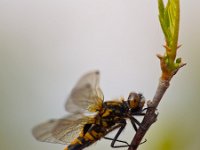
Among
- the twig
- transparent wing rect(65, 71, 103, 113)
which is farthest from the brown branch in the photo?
transparent wing rect(65, 71, 103, 113)

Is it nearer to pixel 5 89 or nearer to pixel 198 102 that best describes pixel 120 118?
pixel 198 102

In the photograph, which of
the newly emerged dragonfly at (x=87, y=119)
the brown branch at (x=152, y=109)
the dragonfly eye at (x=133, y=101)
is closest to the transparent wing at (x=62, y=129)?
the newly emerged dragonfly at (x=87, y=119)

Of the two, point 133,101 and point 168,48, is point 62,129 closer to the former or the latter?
point 133,101

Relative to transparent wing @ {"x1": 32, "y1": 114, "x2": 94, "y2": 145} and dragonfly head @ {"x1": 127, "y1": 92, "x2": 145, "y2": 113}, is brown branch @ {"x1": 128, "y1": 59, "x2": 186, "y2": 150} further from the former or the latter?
transparent wing @ {"x1": 32, "y1": 114, "x2": 94, "y2": 145}

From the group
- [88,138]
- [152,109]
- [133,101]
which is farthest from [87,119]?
[152,109]

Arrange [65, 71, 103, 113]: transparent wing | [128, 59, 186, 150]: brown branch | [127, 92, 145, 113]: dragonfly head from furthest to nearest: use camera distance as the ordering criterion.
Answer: [65, 71, 103, 113]: transparent wing → [127, 92, 145, 113]: dragonfly head → [128, 59, 186, 150]: brown branch

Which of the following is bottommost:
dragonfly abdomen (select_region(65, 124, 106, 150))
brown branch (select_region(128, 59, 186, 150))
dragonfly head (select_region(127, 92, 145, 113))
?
dragonfly abdomen (select_region(65, 124, 106, 150))

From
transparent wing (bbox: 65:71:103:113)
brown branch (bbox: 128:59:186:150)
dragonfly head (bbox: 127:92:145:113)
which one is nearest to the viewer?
brown branch (bbox: 128:59:186:150)

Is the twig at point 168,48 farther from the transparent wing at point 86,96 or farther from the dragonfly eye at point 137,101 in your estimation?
the transparent wing at point 86,96
